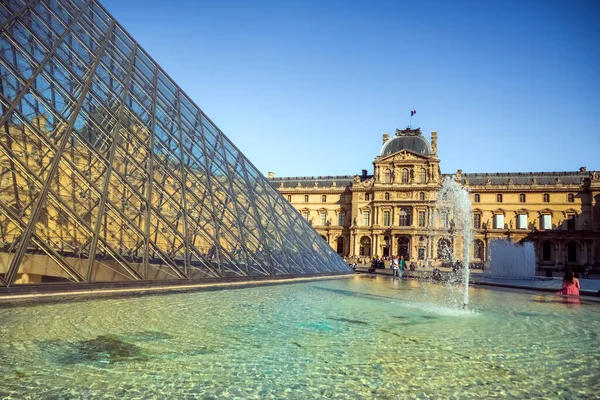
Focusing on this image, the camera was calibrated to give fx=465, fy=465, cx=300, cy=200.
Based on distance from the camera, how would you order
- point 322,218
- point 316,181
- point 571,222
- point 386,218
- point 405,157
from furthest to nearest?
point 316,181 < point 322,218 < point 386,218 < point 405,157 < point 571,222

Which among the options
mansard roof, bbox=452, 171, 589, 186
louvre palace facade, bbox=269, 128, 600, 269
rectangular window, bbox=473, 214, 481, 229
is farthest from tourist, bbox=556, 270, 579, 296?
mansard roof, bbox=452, 171, 589, 186

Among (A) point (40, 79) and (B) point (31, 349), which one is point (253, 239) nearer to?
(A) point (40, 79)

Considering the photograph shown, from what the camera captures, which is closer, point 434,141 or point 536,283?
point 536,283

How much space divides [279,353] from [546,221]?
191 feet

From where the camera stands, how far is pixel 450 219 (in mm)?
58156

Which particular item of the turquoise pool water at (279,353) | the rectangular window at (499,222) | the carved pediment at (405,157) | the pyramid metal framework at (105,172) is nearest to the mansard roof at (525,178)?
the rectangular window at (499,222)

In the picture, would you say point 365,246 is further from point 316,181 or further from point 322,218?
point 316,181

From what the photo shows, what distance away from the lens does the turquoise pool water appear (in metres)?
3.98

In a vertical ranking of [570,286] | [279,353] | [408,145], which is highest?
[408,145]

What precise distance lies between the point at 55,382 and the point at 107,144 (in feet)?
28.5

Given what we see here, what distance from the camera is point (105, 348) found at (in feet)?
16.4

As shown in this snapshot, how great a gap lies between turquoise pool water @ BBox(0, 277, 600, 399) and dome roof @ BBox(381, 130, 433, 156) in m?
51.0

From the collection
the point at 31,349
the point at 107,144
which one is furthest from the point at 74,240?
the point at 31,349

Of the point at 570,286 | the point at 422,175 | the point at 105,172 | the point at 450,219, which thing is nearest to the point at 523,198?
the point at 450,219
